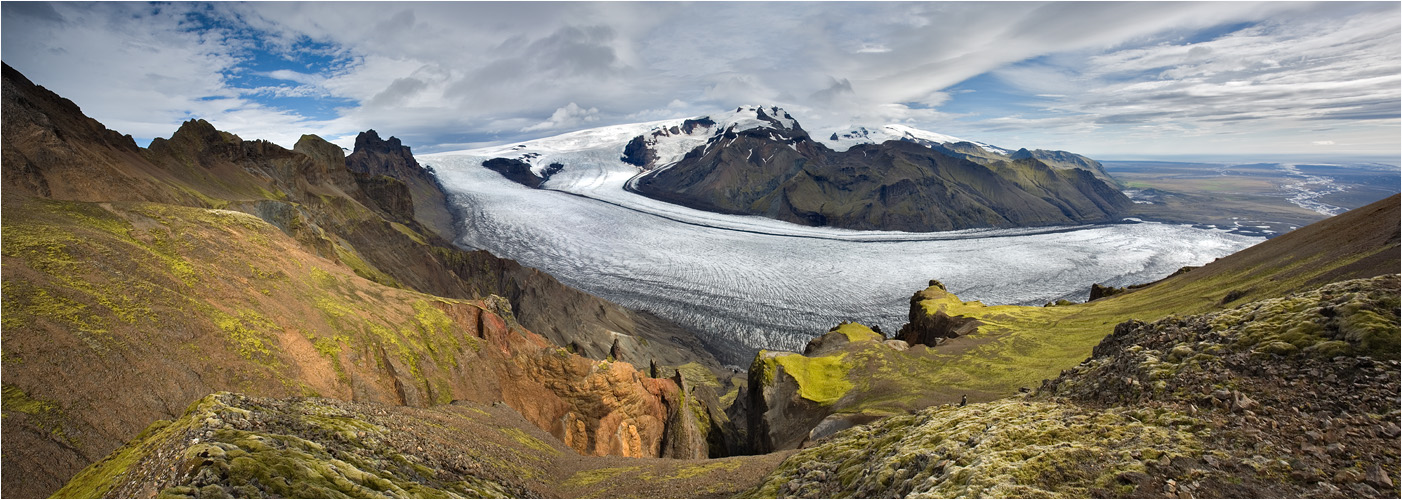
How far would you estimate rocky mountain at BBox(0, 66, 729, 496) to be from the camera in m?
14.2

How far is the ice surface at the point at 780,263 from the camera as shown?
93.4 m

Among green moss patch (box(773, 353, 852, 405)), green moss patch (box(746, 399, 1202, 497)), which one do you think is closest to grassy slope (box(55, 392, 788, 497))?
green moss patch (box(746, 399, 1202, 497))

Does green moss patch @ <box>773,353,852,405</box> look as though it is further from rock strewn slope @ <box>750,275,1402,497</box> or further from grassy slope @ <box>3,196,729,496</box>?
rock strewn slope @ <box>750,275,1402,497</box>

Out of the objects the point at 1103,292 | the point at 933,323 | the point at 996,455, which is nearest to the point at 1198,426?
the point at 996,455

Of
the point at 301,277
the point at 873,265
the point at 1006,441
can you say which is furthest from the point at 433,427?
the point at 873,265

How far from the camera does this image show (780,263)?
122 meters

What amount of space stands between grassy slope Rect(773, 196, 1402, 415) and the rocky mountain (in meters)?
14.0

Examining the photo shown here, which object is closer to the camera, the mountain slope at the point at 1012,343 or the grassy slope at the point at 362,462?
the grassy slope at the point at 362,462

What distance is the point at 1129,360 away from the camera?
14.4 m

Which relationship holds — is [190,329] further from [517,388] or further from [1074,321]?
[1074,321]

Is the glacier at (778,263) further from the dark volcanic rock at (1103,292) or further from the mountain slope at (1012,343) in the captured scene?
the mountain slope at (1012,343)

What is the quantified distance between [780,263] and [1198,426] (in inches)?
4426

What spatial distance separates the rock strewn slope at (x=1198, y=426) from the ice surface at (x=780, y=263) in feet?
224

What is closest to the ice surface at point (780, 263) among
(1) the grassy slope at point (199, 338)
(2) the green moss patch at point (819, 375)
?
(2) the green moss patch at point (819, 375)
